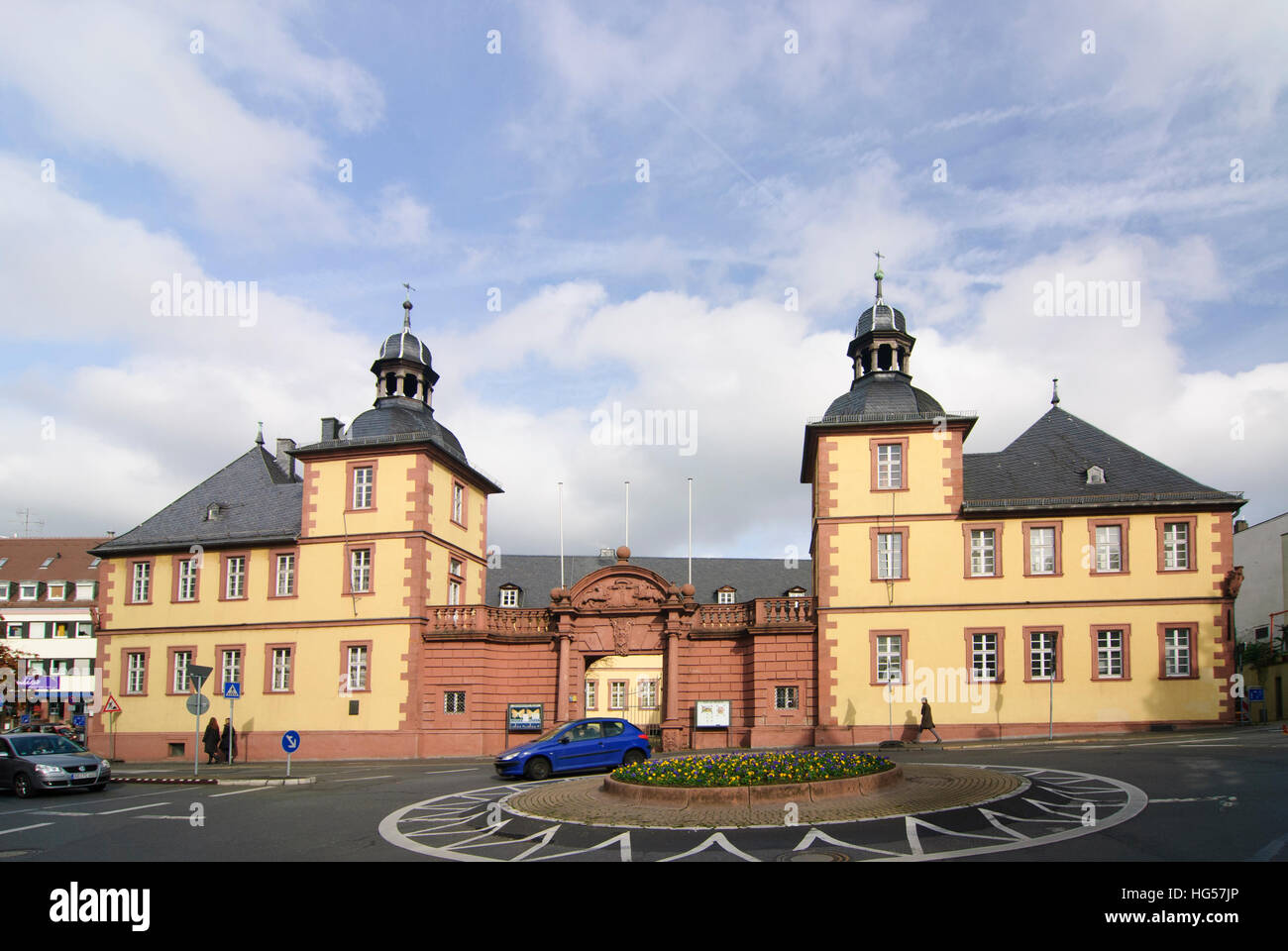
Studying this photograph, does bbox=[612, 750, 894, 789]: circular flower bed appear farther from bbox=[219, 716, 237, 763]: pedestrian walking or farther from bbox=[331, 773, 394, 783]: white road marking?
bbox=[219, 716, 237, 763]: pedestrian walking

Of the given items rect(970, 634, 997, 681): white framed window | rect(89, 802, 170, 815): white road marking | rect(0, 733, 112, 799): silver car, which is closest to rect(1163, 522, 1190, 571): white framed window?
rect(970, 634, 997, 681): white framed window

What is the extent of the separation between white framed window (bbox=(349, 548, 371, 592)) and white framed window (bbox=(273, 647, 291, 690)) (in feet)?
11.2

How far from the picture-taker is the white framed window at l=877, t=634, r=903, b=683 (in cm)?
3183

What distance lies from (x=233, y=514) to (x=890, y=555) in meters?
24.6

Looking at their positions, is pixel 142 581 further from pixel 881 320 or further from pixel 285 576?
pixel 881 320

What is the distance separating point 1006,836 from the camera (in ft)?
40.4

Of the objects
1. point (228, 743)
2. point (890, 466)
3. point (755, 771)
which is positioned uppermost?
point (890, 466)

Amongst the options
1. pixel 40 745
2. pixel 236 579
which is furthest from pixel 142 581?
pixel 40 745

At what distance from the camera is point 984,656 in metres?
31.6

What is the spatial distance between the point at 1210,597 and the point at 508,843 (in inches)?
1010

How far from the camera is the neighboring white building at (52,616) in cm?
6544

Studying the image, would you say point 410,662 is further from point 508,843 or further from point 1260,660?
point 1260,660
